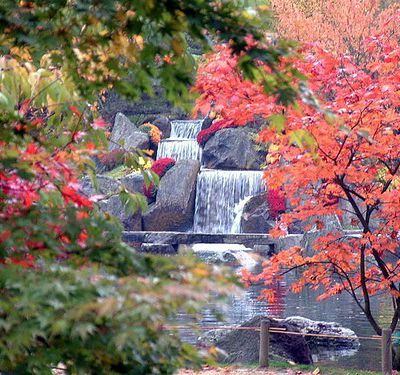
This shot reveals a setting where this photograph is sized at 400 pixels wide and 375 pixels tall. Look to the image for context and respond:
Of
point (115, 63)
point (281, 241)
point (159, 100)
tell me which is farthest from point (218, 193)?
point (115, 63)

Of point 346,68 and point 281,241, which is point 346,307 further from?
point 346,68

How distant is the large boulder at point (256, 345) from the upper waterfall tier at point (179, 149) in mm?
21633

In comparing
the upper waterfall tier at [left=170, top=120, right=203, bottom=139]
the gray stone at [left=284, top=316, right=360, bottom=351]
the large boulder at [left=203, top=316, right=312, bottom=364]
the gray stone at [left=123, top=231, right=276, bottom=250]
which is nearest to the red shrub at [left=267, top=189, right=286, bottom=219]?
the gray stone at [left=123, top=231, right=276, bottom=250]

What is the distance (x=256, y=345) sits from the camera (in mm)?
10031

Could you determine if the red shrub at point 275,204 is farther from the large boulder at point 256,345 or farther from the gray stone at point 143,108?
the large boulder at point 256,345

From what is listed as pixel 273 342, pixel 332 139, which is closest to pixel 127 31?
pixel 332 139

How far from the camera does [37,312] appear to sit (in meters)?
2.18

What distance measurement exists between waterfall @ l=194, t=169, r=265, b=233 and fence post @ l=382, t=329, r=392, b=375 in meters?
20.8

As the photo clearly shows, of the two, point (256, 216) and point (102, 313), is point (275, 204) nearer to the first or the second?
point (256, 216)

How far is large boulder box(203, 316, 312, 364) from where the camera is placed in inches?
393

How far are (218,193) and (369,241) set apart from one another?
2150 centimetres

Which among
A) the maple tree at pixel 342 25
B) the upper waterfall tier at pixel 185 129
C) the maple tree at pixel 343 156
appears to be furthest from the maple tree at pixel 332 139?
the upper waterfall tier at pixel 185 129

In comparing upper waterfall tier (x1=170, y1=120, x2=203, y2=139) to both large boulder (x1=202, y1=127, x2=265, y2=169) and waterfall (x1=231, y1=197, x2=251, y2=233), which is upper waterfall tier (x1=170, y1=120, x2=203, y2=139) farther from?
waterfall (x1=231, y1=197, x2=251, y2=233)

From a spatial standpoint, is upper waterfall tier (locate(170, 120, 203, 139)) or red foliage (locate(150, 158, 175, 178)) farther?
A: upper waterfall tier (locate(170, 120, 203, 139))
